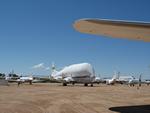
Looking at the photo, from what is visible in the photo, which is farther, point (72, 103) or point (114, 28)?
point (72, 103)

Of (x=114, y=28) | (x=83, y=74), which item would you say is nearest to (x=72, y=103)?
(x=114, y=28)

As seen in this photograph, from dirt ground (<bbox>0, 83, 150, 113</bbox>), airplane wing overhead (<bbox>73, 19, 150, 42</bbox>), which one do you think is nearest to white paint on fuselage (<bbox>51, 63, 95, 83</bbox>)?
dirt ground (<bbox>0, 83, 150, 113</bbox>)

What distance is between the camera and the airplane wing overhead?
36.9 feet

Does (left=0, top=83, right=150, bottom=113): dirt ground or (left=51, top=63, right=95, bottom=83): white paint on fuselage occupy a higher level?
(left=51, top=63, right=95, bottom=83): white paint on fuselage

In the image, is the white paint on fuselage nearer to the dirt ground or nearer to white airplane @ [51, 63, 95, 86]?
white airplane @ [51, 63, 95, 86]

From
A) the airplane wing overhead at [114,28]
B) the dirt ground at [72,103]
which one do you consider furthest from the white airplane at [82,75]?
the airplane wing overhead at [114,28]

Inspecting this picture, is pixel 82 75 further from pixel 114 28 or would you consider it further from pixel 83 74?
pixel 114 28

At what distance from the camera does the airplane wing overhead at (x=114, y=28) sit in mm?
11234

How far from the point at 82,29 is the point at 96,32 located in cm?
91

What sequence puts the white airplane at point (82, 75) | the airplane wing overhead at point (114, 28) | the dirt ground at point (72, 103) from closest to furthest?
1. the airplane wing overhead at point (114, 28)
2. the dirt ground at point (72, 103)
3. the white airplane at point (82, 75)

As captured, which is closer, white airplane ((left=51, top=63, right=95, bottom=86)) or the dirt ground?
the dirt ground

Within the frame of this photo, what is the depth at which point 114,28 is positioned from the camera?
12.5 m

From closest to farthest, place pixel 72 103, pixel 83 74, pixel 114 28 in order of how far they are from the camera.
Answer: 1. pixel 114 28
2. pixel 72 103
3. pixel 83 74

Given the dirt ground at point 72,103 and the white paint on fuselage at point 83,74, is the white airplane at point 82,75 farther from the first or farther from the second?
the dirt ground at point 72,103
